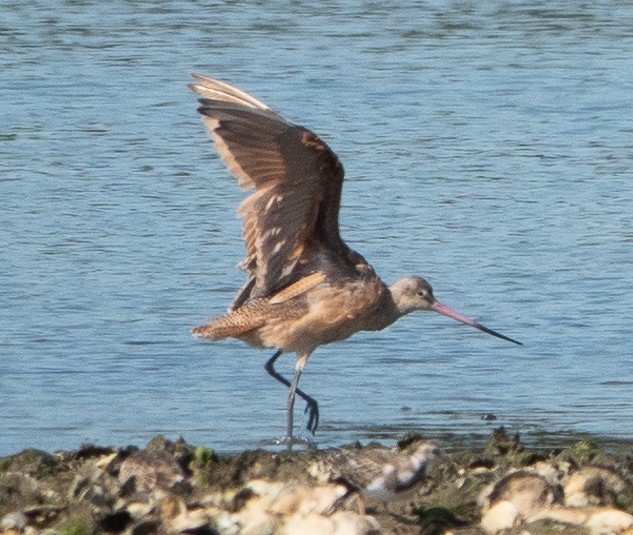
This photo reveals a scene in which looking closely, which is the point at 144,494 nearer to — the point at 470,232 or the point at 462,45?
the point at 470,232

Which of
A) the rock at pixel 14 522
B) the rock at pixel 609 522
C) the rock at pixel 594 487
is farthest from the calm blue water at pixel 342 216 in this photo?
the rock at pixel 609 522

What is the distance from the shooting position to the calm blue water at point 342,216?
9.82 m

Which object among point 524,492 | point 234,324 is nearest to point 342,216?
point 234,324

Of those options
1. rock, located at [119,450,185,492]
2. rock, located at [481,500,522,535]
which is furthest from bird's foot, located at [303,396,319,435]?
rock, located at [481,500,522,535]

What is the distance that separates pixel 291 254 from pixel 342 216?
3.97 meters

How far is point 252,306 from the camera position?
9781 mm

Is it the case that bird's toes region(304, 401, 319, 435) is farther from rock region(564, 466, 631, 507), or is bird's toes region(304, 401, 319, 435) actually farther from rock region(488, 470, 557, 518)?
rock region(488, 470, 557, 518)

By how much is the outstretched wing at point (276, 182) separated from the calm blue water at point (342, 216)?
81 centimetres

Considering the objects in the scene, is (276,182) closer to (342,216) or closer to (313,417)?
(313,417)

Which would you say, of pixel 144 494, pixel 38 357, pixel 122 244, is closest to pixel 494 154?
pixel 122 244

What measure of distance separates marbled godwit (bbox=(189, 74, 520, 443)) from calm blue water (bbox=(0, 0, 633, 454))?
38 centimetres

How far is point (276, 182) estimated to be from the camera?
29.7 feet

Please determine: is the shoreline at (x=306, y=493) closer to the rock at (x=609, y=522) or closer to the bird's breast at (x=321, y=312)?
the rock at (x=609, y=522)

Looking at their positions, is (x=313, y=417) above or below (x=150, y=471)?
below
